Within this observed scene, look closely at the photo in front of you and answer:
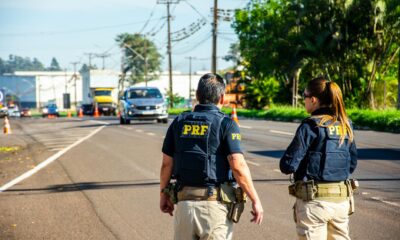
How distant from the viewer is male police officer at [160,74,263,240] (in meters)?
4.77

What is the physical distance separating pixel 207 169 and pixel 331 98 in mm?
1119

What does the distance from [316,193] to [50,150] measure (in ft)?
54.3

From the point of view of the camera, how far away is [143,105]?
36156 millimetres

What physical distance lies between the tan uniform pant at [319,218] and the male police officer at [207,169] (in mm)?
535

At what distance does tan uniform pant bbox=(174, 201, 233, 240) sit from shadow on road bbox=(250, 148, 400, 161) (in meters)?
12.2

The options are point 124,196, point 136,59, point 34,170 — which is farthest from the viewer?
point 136,59

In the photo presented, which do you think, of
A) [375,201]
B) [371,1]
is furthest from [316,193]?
[371,1]

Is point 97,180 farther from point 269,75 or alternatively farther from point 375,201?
point 269,75

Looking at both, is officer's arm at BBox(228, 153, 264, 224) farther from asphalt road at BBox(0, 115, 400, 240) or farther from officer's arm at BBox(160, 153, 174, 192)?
asphalt road at BBox(0, 115, 400, 240)

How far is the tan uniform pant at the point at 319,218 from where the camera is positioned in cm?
521

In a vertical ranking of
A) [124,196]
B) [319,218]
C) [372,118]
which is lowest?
[124,196]

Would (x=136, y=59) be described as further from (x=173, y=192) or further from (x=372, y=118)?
(x=173, y=192)

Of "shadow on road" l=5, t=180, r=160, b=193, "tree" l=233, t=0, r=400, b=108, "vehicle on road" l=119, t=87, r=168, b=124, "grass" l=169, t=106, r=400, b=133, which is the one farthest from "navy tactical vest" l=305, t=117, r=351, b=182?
"tree" l=233, t=0, r=400, b=108

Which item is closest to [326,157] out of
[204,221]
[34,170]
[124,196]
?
[204,221]
